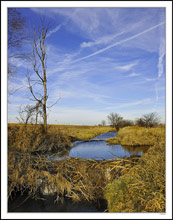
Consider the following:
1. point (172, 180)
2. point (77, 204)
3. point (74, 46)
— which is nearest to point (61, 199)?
point (77, 204)

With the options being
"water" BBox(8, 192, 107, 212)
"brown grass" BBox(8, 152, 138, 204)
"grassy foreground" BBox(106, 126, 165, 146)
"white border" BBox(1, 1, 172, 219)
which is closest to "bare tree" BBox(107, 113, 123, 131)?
"grassy foreground" BBox(106, 126, 165, 146)

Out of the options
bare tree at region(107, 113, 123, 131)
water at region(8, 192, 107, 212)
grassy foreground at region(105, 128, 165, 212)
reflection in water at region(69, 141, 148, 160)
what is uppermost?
bare tree at region(107, 113, 123, 131)

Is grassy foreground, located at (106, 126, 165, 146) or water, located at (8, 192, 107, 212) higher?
grassy foreground, located at (106, 126, 165, 146)

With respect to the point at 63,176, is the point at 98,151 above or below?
below

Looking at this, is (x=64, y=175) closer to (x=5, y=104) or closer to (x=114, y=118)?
(x=5, y=104)

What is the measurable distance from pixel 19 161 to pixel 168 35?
3172 millimetres

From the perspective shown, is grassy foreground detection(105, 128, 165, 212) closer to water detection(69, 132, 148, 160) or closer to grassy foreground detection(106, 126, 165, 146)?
water detection(69, 132, 148, 160)

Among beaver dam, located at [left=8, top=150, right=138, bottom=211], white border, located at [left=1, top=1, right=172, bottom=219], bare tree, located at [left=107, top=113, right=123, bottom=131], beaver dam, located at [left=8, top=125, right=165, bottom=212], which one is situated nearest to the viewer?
white border, located at [left=1, top=1, right=172, bottom=219]

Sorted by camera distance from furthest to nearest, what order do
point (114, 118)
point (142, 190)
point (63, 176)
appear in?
1. point (114, 118)
2. point (63, 176)
3. point (142, 190)

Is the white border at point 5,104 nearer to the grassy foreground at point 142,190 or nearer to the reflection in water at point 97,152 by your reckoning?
the grassy foreground at point 142,190

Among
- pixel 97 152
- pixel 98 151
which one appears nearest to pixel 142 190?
pixel 97 152

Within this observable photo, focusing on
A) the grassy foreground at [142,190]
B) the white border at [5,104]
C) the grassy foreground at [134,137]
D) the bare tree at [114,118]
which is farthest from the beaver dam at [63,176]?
the grassy foreground at [134,137]

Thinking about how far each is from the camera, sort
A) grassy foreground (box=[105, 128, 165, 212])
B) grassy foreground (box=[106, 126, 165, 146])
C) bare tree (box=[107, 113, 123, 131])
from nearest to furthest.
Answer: grassy foreground (box=[105, 128, 165, 212]) < bare tree (box=[107, 113, 123, 131]) < grassy foreground (box=[106, 126, 165, 146])

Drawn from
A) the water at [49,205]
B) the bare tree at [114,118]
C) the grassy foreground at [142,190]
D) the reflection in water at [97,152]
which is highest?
the bare tree at [114,118]
